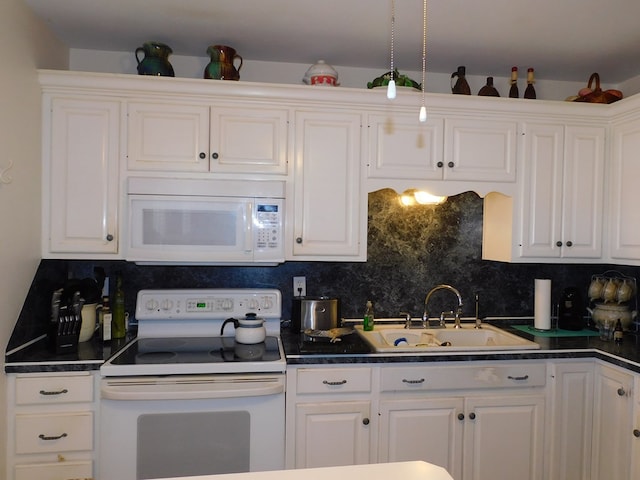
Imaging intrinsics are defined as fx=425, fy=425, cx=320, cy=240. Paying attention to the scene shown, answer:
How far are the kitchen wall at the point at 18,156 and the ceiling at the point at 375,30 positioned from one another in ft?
0.59

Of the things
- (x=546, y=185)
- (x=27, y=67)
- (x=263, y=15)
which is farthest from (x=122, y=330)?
(x=546, y=185)

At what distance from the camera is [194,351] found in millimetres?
2059

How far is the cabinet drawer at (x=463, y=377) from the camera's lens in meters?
2.04

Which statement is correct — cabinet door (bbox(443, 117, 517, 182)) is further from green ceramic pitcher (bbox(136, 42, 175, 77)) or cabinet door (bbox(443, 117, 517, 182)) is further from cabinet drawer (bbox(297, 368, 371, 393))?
green ceramic pitcher (bbox(136, 42, 175, 77))

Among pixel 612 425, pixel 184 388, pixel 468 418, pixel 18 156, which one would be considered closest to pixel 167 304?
pixel 184 388

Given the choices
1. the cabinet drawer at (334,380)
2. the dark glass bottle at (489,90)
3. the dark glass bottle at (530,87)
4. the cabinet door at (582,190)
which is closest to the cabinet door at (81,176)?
the cabinet drawer at (334,380)

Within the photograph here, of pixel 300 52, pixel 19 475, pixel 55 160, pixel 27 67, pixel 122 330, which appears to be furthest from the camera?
pixel 300 52

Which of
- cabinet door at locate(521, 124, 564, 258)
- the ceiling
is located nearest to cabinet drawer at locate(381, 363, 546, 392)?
cabinet door at locate(521, 124, 564, 258)

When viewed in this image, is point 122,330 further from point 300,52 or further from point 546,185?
point 546,185

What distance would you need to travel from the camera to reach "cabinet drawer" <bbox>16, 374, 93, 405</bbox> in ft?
5.98

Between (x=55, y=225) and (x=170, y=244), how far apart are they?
0.57 m

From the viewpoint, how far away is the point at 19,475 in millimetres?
1814

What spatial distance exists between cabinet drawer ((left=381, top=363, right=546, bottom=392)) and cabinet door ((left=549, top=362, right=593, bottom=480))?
0.39 feet

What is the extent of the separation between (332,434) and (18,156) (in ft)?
6.25
